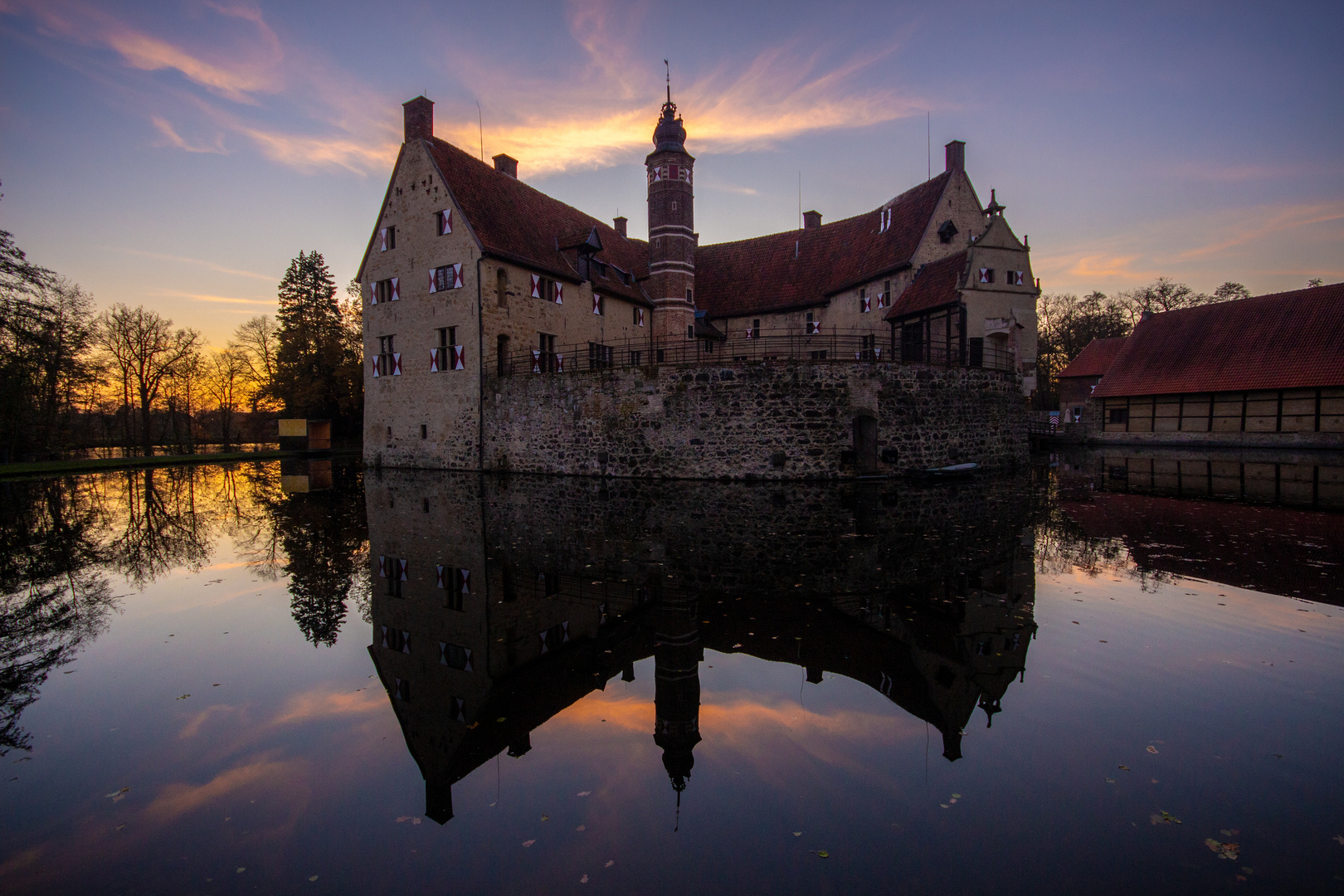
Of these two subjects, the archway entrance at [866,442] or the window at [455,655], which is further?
the archway entrance at [866,442]

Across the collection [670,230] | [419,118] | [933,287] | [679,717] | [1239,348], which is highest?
[419,118]

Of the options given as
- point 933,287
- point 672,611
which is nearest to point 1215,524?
point 672,611

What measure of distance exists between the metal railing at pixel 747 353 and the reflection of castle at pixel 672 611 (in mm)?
8897

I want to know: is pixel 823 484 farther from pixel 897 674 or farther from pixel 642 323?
pixel 642 323

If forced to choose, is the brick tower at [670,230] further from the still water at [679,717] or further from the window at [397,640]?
the window at [397,640]

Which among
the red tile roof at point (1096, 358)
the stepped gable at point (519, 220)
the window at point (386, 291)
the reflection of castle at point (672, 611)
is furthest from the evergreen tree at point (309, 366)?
the red tile roof at point (1096, 358)

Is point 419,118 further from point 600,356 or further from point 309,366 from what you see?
point 309,366

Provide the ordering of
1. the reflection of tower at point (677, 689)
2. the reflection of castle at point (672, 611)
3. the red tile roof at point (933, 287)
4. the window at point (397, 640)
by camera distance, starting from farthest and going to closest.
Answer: the red tile roof at point (933, 287) < the window at point (397, 640) < the reflection of castle at point (672, 611) < the reflection of tower at point (677, 689)

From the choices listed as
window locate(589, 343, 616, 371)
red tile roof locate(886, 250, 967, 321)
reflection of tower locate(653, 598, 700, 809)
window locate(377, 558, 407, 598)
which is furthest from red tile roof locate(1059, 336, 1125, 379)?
window locate(377, 558, 407, 598)

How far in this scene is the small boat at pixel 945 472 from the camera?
18.6 meters

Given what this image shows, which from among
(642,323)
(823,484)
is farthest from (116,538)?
(642,323)

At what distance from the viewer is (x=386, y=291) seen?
84.2 feet

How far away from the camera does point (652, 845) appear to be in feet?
10.4

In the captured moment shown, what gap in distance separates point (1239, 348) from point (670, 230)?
31027 millimetres
